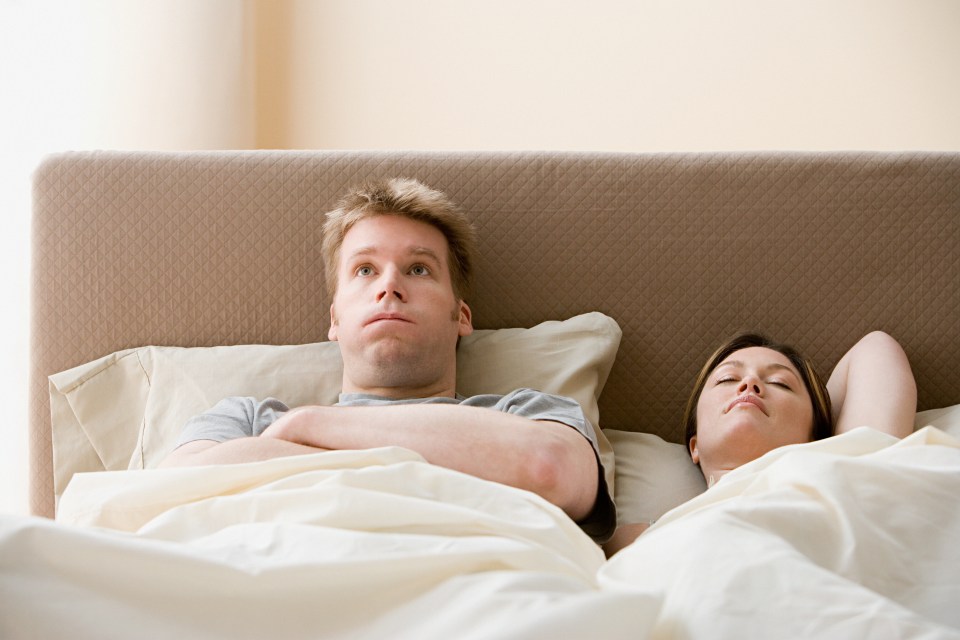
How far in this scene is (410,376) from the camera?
164 cm

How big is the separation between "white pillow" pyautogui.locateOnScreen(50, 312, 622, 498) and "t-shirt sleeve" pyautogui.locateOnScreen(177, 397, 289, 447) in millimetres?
101

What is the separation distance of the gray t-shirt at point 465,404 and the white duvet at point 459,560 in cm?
26

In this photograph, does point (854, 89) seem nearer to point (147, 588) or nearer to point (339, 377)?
point (339, 377)

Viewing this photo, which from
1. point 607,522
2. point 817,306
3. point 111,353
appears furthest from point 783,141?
point 111,353

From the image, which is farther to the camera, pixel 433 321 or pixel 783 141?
pixel 783 141

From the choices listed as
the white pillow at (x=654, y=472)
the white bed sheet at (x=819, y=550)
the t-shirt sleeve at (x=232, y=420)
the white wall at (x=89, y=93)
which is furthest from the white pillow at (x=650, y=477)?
the white wall at (x=89, y=93)

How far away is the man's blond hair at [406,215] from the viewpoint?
5.68 ft

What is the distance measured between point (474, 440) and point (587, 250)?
0.66m

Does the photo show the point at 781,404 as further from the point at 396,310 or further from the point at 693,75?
the point at 693,75

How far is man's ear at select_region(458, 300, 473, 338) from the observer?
1.77 meters

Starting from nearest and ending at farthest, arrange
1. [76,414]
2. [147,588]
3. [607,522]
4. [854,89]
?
[147,588] → [607,522] → [76,414] → [854,89]

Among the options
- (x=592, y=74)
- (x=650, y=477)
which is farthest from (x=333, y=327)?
(x=592, y=74)

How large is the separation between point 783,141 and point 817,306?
43.4 inches

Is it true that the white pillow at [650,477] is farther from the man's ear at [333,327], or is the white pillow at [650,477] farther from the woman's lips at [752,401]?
the man's ear at [333,327]
